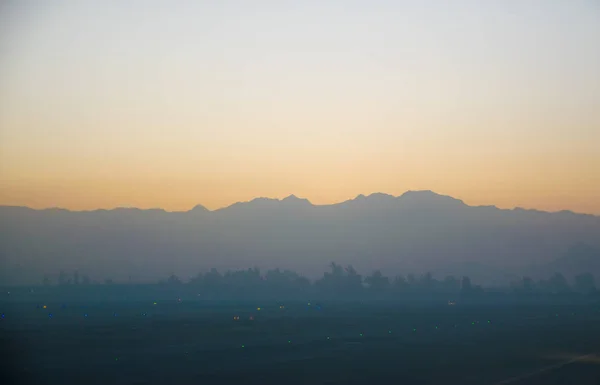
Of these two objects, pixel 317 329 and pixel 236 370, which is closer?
pixel 236 370

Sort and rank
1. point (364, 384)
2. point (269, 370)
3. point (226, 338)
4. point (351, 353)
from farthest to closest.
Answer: point (226, 338), point (351, 353), point (269, 370), point (364, 384)

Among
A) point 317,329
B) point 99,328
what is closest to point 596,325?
point 317,329

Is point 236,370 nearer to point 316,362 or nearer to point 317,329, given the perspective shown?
point 316,362

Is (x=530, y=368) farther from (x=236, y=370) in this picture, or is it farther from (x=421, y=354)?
(x=236, y=370)

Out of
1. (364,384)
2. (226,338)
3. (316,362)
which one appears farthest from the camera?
(226,338)

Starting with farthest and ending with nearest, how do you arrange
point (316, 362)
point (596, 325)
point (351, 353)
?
1. point (596, 325)
2. point (351, 353)
3. point (316, 362)

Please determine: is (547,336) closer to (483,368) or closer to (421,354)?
(421,354)

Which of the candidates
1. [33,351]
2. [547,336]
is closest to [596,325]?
[547,336]

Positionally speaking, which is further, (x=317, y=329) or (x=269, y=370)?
(x=317, y=329)

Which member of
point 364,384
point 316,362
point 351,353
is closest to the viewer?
point 364,384
